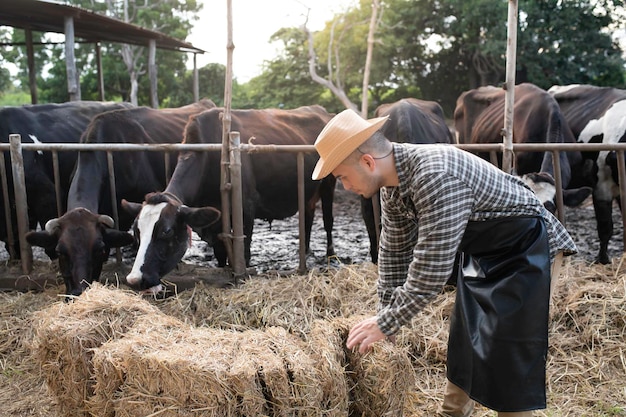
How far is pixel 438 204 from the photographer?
7.41 feet

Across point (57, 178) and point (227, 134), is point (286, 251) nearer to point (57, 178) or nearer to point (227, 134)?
point (227, 134)

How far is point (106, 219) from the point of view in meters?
4.97

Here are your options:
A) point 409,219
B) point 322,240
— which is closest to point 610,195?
point 322,240

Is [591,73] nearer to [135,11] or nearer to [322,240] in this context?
[322,240]

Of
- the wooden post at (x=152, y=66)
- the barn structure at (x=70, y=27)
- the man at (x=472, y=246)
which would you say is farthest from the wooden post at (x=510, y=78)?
the wooden post at (x=152, y=66)

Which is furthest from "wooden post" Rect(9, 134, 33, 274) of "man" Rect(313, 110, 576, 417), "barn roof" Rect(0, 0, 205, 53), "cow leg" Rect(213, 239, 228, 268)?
"barn roof" Rect(0, 0, 205, 53)

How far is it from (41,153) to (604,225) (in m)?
6.59

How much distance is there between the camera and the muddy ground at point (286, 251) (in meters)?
5.35

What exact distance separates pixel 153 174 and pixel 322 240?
2763 mm

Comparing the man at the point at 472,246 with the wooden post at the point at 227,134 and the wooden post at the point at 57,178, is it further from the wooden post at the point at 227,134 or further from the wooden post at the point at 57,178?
the wooden post at the point at 57,178

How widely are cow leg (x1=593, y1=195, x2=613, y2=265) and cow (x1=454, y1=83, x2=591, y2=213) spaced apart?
0.37 m

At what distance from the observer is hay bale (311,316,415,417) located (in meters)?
2.69

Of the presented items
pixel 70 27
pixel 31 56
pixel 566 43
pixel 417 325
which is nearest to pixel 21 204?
pixel 417 325

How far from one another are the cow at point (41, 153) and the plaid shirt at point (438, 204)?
5167mm
